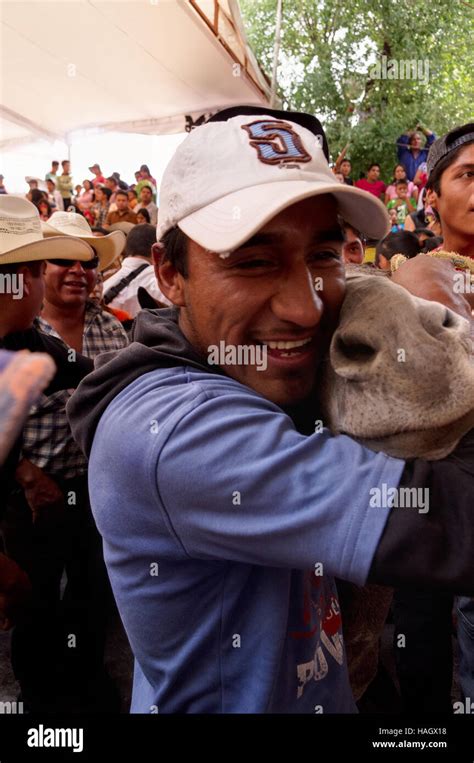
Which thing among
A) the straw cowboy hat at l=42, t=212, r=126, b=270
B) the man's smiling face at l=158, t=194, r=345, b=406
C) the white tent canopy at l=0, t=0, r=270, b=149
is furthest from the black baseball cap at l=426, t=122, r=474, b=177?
the white tent canopy at l=0, t=0, r=270, b=149

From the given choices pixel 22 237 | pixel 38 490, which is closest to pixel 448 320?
pixel 38 490

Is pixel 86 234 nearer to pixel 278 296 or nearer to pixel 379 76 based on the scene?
pixel 278 296

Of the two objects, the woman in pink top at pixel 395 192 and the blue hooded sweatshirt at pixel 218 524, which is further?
the woman in pink top at pixel 395 192

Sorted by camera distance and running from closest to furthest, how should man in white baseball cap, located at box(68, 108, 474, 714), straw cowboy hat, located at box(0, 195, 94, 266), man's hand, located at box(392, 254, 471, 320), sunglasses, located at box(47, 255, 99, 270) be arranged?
man in white baseball cap, located at box(68, 108, 474, 714) → man's hand, located at box(392, 254, 471, 320) → straw cowboy hat, located at box(0, 195, 94, 266) → sunglasses, located at box(47, 255, 99, 270)

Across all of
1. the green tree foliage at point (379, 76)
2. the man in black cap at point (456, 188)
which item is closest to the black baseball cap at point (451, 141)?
the man in black cap at point (456, 188)

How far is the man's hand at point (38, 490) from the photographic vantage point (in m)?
2.79

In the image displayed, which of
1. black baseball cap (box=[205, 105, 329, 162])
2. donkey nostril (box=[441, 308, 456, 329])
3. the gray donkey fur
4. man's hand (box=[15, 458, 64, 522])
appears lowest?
man's hand (box=[15, 458, 64, 522])

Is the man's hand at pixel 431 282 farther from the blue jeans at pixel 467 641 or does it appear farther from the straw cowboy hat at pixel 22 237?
the straw cowboy hat at pixel 22 237

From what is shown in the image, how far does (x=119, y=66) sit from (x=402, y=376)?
11.4m

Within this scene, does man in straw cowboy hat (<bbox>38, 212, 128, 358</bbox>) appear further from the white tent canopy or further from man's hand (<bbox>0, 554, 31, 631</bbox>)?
the white tent canopy

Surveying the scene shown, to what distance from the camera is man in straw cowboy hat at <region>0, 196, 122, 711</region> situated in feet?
9.13

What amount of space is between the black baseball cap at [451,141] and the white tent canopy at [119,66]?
24.7 ft

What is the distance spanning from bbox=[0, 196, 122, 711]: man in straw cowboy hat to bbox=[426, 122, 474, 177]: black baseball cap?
1.88 m

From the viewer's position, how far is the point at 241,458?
931mm
